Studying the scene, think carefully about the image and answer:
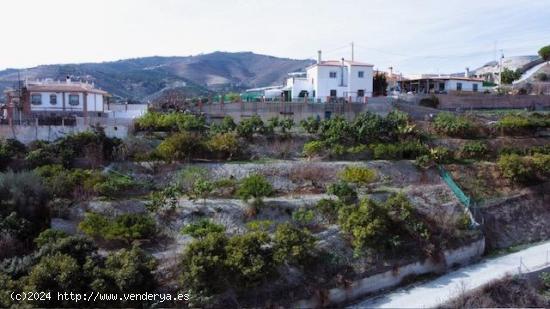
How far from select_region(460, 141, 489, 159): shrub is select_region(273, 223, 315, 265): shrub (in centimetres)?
1562

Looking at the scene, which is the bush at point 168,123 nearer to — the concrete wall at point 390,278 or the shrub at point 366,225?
the shrub at point 366,225

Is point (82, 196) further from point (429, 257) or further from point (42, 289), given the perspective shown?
point (429, 257)

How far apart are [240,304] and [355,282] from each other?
14.6 ft

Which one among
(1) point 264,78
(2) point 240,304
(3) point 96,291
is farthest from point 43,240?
(1) point 264,78

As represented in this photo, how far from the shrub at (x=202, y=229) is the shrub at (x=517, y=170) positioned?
16.3m

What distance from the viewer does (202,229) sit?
18.2 metres

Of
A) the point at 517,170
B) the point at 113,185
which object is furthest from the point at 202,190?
the point at 517,170

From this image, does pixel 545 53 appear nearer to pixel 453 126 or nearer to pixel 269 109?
pixel 453 126

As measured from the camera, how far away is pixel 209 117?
110 feet

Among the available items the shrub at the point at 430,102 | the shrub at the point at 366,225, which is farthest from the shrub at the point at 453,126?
the shrub at the point at 366,225

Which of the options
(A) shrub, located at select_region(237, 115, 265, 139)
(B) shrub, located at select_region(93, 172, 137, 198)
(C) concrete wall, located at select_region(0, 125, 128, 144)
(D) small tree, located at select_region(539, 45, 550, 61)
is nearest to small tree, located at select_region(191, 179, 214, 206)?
(B) shrub, located at select_region(93, 172, 137, 198)

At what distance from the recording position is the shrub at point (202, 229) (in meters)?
18.0

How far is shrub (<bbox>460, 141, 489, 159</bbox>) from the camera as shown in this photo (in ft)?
94.8

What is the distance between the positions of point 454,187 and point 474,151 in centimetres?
592
